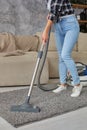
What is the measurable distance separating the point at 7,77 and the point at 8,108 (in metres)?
1.05

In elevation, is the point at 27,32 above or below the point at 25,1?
below

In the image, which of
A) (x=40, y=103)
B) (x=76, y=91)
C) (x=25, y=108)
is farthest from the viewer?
(x=76, y=91)

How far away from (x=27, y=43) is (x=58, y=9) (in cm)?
178

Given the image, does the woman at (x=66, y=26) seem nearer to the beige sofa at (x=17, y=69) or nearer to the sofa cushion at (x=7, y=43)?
the beige sofa at (x=17, y=69)

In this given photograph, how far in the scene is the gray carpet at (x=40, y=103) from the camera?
2.22 m

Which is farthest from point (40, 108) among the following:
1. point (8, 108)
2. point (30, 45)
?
point (30, 45)

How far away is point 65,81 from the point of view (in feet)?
10.1

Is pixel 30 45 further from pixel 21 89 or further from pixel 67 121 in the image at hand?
pixel 67 121

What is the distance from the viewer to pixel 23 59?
3.55 metres

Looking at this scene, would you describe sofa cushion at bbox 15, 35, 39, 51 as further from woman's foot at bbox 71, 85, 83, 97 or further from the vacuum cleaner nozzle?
the vacuum cleaner nozzle

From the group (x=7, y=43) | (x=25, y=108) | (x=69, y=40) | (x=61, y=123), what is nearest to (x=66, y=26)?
(x=69, y=40)

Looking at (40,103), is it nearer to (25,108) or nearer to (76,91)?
(25,108)

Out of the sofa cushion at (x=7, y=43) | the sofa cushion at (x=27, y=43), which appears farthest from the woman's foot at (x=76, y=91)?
the sofa cushion at (x=27, y=43)

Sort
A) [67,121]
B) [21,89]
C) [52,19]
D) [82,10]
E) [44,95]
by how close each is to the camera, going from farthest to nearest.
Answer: [82,10], [21,89], [44,95], [52,19], [67,121]
